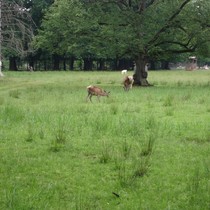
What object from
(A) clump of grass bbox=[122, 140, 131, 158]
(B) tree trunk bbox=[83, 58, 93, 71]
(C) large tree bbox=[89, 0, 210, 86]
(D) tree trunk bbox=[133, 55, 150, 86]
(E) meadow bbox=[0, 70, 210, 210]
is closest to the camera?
(E) meadow bbox=[0, 70, 210, 210]

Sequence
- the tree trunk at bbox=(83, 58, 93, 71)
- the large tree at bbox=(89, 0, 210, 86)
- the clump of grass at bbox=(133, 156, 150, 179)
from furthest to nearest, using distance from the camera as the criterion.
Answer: the tree trunk at bbox=(83, 58, 93, 71) → the large tree at bbox=(89, 0, 210, 86) → the clump of grass at bbox=(133, 156, 150, 179)

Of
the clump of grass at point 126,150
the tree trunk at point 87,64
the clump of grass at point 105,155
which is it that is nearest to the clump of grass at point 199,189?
the clump of grass at point 126,150

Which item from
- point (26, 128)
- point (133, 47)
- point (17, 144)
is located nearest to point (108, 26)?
point (133, 47)

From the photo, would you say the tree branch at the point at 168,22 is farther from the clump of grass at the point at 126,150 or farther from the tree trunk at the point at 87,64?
the tree trunk at the point at 87,64

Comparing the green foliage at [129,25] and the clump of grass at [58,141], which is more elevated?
the green foliage at [129,25]

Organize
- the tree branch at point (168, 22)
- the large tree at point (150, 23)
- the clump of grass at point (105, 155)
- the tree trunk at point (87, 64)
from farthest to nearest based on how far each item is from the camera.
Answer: the tree trunk at point (87, 64)
the tree branch at point (168, 22)
the large tree at point (150, 23)
the clump of grass at point (105, 155)

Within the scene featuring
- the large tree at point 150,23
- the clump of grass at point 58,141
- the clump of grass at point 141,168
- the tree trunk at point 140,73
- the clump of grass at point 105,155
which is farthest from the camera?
the tree trunk at point 140,73

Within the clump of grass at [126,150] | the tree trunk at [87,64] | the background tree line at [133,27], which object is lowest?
the tree trunk at [87,64]

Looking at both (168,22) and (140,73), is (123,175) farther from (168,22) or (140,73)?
(140,73)

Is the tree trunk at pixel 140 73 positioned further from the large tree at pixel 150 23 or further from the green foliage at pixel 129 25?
the green foliage at pixel 129 25

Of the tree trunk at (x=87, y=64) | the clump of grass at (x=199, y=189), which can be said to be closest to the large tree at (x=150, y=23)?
the clump of grass at (x=199, y=189)

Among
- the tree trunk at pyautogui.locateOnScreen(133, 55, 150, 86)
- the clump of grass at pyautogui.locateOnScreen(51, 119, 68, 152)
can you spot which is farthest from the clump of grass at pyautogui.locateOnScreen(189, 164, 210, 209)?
the tree trunk at pyautogui.locateOnScreen(133, 55, 150, 86)

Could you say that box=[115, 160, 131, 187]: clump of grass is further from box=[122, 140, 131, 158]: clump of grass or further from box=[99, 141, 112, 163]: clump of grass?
box=[122, 140, 131, 158]: clump of grass

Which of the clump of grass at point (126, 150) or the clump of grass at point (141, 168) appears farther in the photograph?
the clump of grass at point (126, 150)
